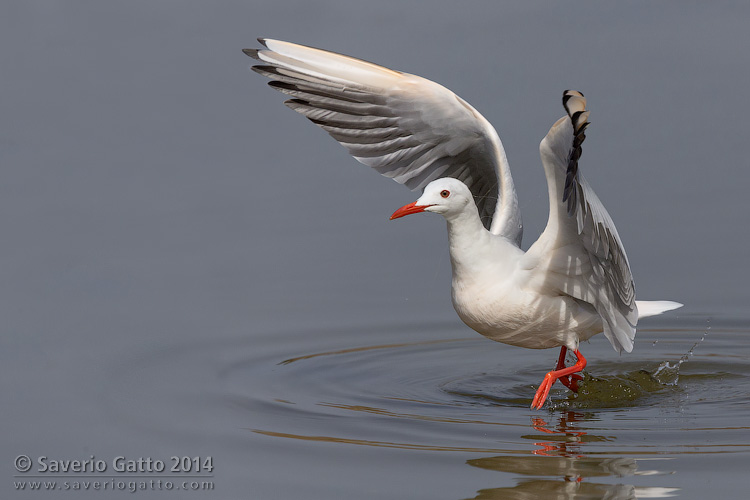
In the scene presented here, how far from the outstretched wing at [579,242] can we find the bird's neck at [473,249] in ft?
0.78

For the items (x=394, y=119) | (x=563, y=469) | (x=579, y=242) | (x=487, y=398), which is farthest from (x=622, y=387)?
(x=394, y=119)

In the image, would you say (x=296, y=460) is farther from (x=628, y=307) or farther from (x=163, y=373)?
(x=628, y=307)

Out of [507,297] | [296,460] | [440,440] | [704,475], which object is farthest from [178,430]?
[704,475]

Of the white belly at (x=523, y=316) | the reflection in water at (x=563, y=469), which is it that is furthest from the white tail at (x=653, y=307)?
the reflection in water at (x=563, y=469)

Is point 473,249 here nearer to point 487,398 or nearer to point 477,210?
point 477,210

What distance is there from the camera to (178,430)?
7.79m

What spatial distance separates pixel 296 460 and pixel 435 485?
0.89 meters

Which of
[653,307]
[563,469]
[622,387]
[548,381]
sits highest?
[653,307]

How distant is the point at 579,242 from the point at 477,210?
2.72ft

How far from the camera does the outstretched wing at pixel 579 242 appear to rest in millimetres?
7232

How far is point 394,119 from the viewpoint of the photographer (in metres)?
9.12

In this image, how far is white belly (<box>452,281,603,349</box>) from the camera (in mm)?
8422

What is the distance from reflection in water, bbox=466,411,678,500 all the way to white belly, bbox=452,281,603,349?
3.07 feet

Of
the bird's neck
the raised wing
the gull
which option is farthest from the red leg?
the raised wing
